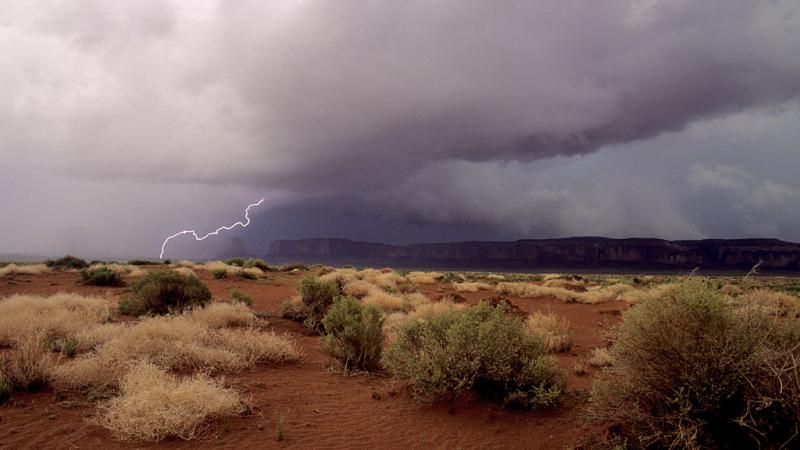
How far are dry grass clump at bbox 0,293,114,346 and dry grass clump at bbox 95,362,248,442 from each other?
3561 millimetres

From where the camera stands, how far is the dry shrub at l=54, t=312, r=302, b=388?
7.18m

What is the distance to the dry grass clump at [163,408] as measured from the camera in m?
5.46

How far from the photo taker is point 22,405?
6.32 meters

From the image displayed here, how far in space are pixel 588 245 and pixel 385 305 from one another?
360 ft

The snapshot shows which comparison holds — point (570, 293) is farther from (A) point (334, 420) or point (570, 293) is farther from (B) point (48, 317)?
(B) point (48, 317)

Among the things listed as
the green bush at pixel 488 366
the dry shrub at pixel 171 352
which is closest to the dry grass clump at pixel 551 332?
the green bush at pixel 488 366

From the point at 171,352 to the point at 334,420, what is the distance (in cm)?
348

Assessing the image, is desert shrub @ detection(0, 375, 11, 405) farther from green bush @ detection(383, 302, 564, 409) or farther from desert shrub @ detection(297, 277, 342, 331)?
desert shrub @ detection(297, 277, 342, 331)

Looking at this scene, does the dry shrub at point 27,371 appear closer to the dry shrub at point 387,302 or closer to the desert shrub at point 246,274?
the dry shrub at point 387,302

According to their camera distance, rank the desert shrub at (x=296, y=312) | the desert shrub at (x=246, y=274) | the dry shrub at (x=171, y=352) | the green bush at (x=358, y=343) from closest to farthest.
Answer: the dry shrub at (x=171, y=352)
the green bush at (x=358, y=343)
the desert shrub at (x=296, y=312)
the desert shrub at (x=246, y=274)

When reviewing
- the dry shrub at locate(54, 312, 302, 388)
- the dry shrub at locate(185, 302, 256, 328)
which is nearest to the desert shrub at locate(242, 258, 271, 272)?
the dry shrub at locate(185, 302, 256, 328)

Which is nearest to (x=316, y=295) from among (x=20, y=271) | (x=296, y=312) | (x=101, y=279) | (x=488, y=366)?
(x=296, y=312)

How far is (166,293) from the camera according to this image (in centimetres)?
1397

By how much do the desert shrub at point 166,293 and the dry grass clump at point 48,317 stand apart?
0.82 meters
